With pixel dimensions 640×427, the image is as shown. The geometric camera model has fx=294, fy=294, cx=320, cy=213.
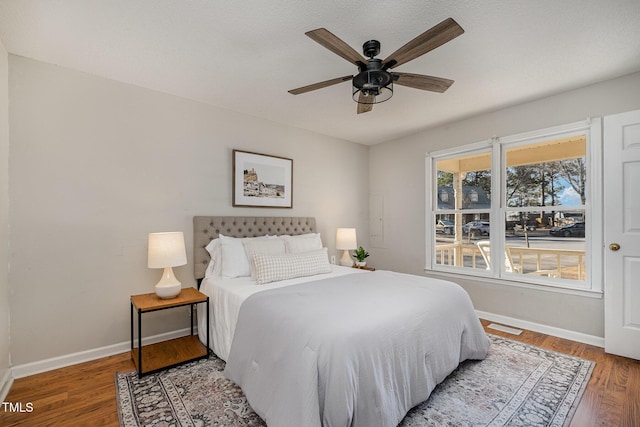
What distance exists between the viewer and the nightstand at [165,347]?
2.39m

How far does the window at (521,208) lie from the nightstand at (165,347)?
3142mm

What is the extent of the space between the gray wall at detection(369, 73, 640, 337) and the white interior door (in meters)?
0.22

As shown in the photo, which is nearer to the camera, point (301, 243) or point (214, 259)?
point (214, 259)

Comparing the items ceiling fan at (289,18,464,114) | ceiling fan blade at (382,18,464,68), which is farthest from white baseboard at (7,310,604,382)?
ceiling fan blade at (382,18,464,68)

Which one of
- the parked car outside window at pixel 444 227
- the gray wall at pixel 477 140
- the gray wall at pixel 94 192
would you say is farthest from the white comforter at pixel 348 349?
the parked car outside window at pixel 444 227

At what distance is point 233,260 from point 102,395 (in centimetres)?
139

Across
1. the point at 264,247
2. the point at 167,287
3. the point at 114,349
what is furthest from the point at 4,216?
the point at 264,247

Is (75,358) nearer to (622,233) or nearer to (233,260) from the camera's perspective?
(233,260)

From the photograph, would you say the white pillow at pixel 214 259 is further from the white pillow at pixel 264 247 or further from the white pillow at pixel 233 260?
the white pillow at pixel 264 247

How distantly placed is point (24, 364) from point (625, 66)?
5606 mm

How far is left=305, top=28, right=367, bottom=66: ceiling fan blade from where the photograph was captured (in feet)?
5.14

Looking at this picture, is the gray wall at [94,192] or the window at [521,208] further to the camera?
the window at [521,208]

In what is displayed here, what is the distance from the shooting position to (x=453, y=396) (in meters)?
2.05

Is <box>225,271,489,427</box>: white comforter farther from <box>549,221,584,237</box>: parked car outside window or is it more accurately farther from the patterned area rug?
<box>549,221,584,237</box>: parked car outside window
